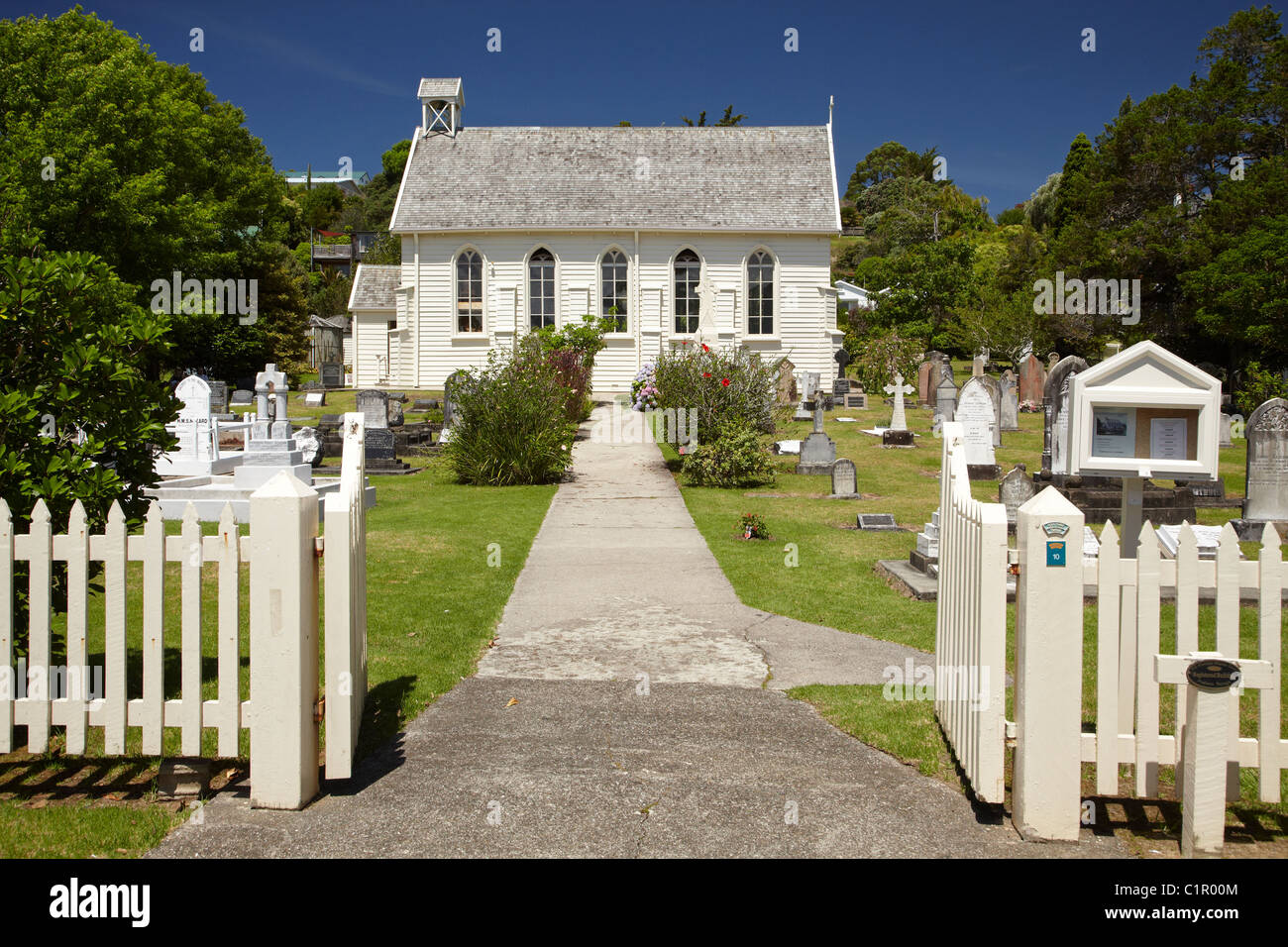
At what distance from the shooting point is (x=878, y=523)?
A: 13844 millimetres

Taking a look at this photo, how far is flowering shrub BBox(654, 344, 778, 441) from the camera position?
18.3 metres

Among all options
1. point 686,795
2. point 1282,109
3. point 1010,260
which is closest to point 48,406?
point 686,795

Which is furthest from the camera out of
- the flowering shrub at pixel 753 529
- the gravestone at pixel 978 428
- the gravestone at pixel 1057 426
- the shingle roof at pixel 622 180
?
the shingle roof at pixel 622 180

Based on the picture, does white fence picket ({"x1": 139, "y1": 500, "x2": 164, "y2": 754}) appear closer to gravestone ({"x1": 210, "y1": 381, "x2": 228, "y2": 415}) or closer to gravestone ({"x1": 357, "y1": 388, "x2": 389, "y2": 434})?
gravestone ({"x1": 357, "y1": 388, "x2": 389, "y2": 434})

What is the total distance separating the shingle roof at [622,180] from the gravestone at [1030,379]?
7492mm

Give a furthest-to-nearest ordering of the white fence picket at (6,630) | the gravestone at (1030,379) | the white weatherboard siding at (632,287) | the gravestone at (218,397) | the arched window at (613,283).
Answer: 1. the arched window at (613,283)
2. the white weatherboard siding at (632,287)
3. the gravestone at (1030,379)
4. the gravestone at (218,397)
5. the white fence picket at (6,630)

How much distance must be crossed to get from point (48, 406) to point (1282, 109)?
36.6m

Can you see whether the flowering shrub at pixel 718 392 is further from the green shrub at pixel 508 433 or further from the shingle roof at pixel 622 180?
the shingle roof at pixel 622 180

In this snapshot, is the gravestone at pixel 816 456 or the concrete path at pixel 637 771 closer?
the concrete path at pixel 637 771

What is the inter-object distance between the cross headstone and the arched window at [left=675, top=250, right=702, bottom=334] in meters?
21.7

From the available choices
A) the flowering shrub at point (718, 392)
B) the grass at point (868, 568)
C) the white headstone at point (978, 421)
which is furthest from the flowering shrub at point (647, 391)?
the white headstone at point (978, 421)

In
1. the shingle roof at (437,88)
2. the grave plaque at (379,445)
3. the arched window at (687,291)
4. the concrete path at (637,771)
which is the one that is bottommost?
the concrete path at (637,771)

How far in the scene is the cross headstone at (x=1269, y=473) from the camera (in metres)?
13.3

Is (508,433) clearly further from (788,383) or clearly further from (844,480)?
(788,383)
